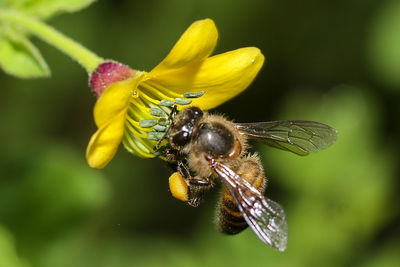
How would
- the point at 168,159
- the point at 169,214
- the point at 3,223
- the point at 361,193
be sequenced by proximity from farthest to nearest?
the point at 169,214 → the point at 361,193 → the point at 3,223 → the point at 168,159

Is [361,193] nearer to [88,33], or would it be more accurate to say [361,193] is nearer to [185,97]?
[185,97]

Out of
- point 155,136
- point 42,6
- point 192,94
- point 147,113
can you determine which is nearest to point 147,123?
point 155,136

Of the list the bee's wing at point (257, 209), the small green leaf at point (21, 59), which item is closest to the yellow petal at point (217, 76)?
the bee's wing at point (257, 209)

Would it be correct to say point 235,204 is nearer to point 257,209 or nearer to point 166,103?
point 257,209

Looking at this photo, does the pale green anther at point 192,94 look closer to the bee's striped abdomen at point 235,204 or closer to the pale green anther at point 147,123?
the pale green anther at point 147,123

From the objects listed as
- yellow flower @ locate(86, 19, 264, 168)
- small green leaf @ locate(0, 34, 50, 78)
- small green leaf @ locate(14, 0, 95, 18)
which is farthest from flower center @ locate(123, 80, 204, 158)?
small green leaf @ locate(14, 0, 95, 18)

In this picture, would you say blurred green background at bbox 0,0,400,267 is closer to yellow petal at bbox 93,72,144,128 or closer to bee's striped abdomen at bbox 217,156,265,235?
bee's striped abdomen at bbox 217,156,265,235

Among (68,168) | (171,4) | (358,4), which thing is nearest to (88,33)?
(171,4)
